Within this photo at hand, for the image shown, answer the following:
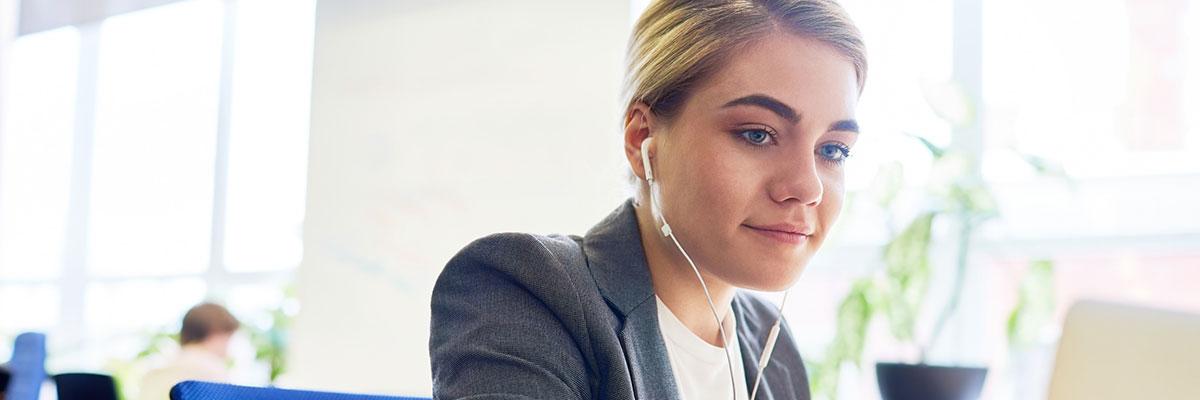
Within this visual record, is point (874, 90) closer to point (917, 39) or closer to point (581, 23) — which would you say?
point (917, 39)

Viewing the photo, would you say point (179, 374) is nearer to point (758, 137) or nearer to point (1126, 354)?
point (758, 137)

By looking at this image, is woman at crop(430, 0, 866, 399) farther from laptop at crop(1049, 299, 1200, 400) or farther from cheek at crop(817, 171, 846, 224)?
laptop at crop(1049, 299, 1200, 400)

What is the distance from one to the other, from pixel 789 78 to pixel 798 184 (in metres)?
0.12

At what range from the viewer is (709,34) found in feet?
4.40

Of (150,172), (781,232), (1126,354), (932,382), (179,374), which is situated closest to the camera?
(1126,354)

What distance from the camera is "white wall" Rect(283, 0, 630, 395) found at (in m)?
4.37

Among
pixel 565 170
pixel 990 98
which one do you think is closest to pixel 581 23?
pixel 565 170

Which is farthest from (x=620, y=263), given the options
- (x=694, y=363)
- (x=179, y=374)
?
(x=179, y=374)

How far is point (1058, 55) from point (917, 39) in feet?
1.54

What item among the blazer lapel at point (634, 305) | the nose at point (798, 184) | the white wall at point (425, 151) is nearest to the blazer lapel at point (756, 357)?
the blazer lapel at point (634, 305)

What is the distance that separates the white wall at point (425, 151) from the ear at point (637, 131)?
2.74 m

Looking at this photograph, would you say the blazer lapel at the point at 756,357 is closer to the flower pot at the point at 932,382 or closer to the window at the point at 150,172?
the flower pot at the point at 932,382

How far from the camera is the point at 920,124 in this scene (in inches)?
161

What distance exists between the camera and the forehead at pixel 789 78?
1.30 meters
